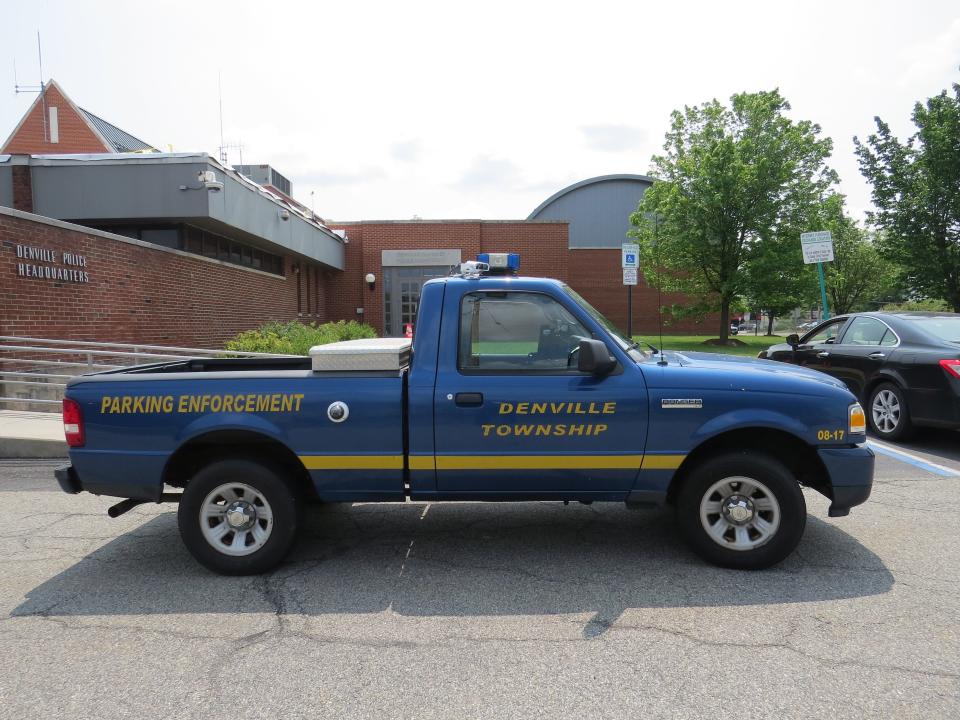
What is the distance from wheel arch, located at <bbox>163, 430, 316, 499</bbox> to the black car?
6642 millimetres

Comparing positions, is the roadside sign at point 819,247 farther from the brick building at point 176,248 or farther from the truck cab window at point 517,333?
the brick building at point 176,248

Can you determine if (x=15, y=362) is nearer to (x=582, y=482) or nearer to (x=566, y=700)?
(x=582, y=482)

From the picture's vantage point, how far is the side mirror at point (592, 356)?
3947mm

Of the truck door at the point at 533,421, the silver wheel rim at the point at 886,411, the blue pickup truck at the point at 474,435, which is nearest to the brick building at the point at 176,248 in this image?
the blue pickup truck at the point at 474,435

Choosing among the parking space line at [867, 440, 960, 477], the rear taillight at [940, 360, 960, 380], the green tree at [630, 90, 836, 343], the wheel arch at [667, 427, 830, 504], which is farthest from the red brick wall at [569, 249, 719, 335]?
the wheel arch at [667, 427, 830, 504]

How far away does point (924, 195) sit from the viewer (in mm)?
14109

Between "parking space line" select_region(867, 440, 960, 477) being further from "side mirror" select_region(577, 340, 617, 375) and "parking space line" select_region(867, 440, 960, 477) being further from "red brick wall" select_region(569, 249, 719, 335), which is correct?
"red brick wall" select_region(569, 249, 719, 335)

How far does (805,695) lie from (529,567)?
1829mm

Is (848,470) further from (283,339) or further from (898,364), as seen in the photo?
(283,339)

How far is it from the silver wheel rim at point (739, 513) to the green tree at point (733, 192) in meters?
19.5

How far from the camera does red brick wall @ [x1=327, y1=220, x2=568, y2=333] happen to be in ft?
89.8

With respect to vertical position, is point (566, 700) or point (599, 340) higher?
point (599, 340)

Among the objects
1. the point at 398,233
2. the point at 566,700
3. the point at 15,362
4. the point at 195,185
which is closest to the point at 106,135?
the point at 398,233

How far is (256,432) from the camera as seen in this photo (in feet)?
13.6
